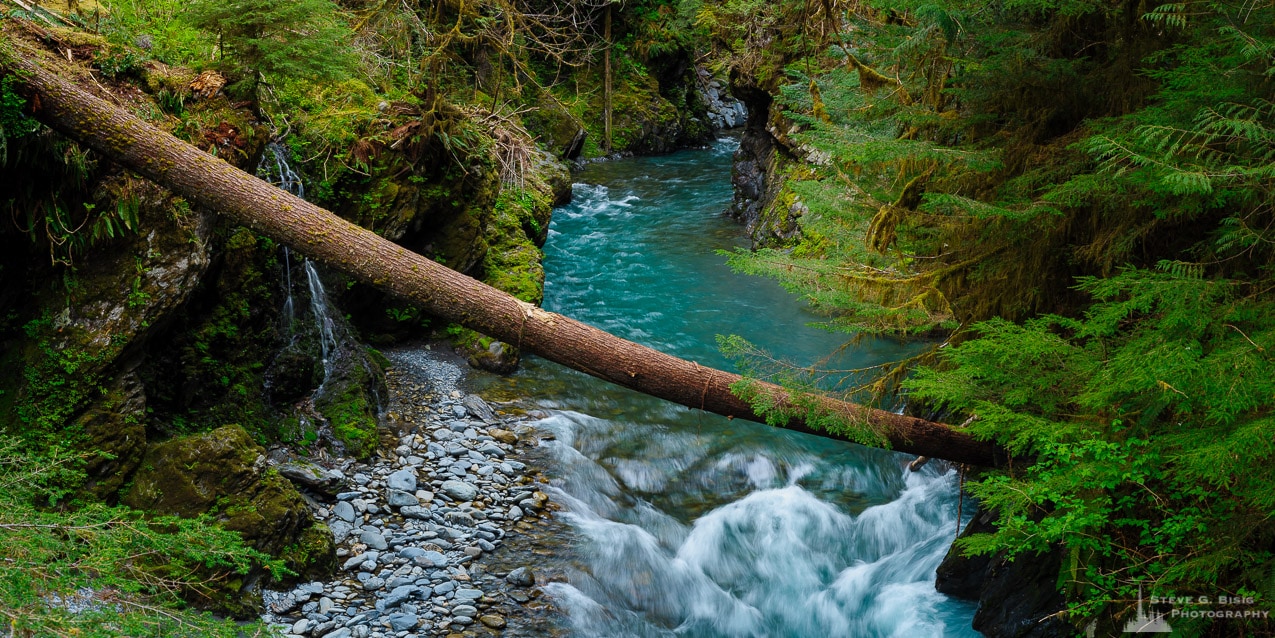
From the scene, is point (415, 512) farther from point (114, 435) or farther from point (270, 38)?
point (270, 38)

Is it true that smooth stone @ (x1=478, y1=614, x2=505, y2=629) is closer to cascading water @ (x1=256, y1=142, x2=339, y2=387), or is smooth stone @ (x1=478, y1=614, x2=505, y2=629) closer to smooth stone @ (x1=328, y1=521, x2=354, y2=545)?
smooth stone @ (x1=328, y1=521, x2=354, y2=545)

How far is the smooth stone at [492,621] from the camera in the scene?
550 centimetres

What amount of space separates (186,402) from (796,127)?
40.5 ft

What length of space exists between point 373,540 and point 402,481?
85cm

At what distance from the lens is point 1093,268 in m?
5.02

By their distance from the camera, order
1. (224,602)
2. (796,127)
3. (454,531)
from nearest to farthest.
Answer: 1. (224,602)
2. (454,531)
3. (796,127)

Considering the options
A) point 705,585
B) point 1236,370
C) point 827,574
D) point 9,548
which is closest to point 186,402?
point 9,548

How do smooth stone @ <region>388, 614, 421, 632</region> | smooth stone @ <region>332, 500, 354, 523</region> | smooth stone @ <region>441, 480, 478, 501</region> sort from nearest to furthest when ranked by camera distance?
1. smooth stone @ <region>388, 614, 421, 632</region>
2. smooth stone @ <region>332, 500, 354, 523</region>
3. smooth stone @ <region>441, 480, 478, 501</region>

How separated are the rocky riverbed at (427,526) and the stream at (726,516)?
0.44 meters

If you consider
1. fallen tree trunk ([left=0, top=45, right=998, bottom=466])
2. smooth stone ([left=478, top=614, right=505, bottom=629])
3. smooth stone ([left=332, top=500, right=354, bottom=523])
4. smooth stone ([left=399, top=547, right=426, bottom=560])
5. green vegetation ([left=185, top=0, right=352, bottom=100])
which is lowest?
smooth stone ([left=478, top=614, right=505, bottom=629])

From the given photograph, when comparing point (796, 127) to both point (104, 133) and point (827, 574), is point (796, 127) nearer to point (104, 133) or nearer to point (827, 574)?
point (827, 574)

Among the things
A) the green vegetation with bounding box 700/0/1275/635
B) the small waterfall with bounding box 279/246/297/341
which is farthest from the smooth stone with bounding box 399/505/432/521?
the green vegetation with bounding box 700/0/1275/635

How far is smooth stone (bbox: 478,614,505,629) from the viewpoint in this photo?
5504 millimetres

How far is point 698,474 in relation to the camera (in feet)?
26.8
